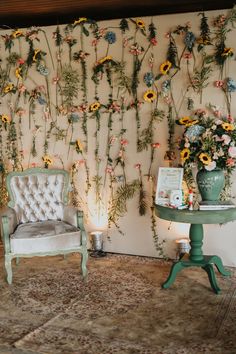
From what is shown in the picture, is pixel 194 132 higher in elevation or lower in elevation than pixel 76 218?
higher

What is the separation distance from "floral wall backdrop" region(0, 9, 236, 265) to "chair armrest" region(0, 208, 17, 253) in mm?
866

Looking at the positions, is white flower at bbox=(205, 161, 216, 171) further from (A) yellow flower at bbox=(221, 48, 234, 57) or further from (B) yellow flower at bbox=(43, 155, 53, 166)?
(B) yellow flower at bbox=(43, 155, 53, 166)

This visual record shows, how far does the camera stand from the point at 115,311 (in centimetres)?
329

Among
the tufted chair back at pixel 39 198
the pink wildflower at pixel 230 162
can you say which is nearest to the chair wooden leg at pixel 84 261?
the tufted chair back at pixel 39 198

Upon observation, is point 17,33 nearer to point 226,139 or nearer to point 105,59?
point 105,59

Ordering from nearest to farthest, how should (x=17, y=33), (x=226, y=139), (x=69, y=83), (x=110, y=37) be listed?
(x=226, y=139) → (x=110, y=37) → (x=69, y=83) → (x=17, y=33)

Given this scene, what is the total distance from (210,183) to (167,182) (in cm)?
45

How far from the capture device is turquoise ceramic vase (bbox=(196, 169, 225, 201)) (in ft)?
12.2

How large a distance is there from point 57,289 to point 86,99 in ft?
6.98

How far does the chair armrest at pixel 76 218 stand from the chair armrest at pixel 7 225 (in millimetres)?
534

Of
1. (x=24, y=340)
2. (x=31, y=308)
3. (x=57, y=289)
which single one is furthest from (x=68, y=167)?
(x=24, y=340)

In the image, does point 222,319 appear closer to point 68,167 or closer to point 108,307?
point 108,307

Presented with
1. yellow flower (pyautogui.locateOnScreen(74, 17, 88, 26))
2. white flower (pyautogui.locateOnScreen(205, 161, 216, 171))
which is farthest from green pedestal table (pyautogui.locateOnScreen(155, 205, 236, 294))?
yellow flower (pyautogui.locateOnScreen(74, 17, 88, 26))

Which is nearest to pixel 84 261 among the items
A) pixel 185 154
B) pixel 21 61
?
pixel 185 154
